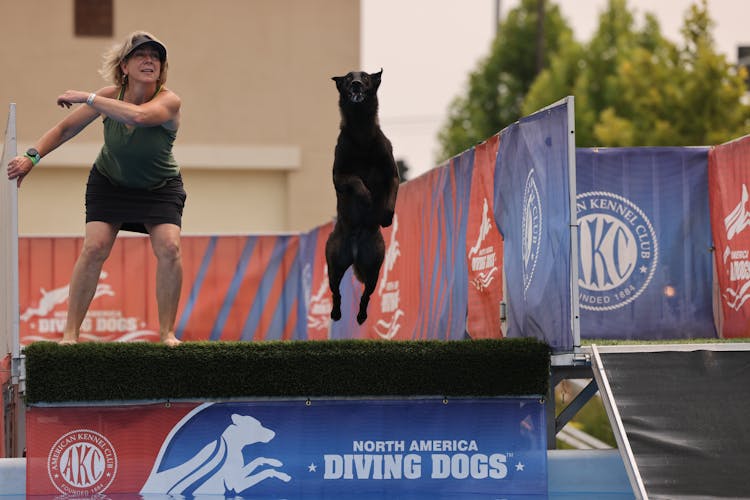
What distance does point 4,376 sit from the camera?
720cm

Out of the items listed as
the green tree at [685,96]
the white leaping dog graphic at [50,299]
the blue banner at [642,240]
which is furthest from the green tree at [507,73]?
the blue banner at [642,240]

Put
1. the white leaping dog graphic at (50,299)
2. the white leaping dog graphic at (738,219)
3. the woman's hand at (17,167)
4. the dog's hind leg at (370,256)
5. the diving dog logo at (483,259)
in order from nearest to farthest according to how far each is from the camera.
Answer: the woman's hand at (17,167) < the dog's hind leg at (370,256) < the diving dog logo at (483,259) < the white leaping dog graphic at (738,219) < the white leaping dog graphic at (50,299)

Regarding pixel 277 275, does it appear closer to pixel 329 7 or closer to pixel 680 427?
pixel 329 7

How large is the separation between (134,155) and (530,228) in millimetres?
2350

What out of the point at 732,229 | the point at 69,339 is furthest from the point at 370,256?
the point at 732,229

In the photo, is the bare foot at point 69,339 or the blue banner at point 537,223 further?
the bare foot at point 69,339

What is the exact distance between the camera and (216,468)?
6.63 m

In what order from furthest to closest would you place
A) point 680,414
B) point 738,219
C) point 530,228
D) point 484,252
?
point 738,219, point 484,252, point 530,228, point 680,414

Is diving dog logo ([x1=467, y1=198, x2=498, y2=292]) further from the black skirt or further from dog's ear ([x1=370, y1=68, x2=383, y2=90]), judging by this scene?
the black skirt

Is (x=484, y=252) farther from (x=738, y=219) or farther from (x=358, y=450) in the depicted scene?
(x=358, y=450)

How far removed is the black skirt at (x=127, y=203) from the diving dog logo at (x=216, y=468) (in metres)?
1.19

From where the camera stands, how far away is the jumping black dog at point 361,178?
6742mm

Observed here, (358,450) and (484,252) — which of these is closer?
(358,450)

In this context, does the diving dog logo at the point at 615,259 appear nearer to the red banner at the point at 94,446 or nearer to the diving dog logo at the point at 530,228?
the diving dog logo at the point at 530,228
